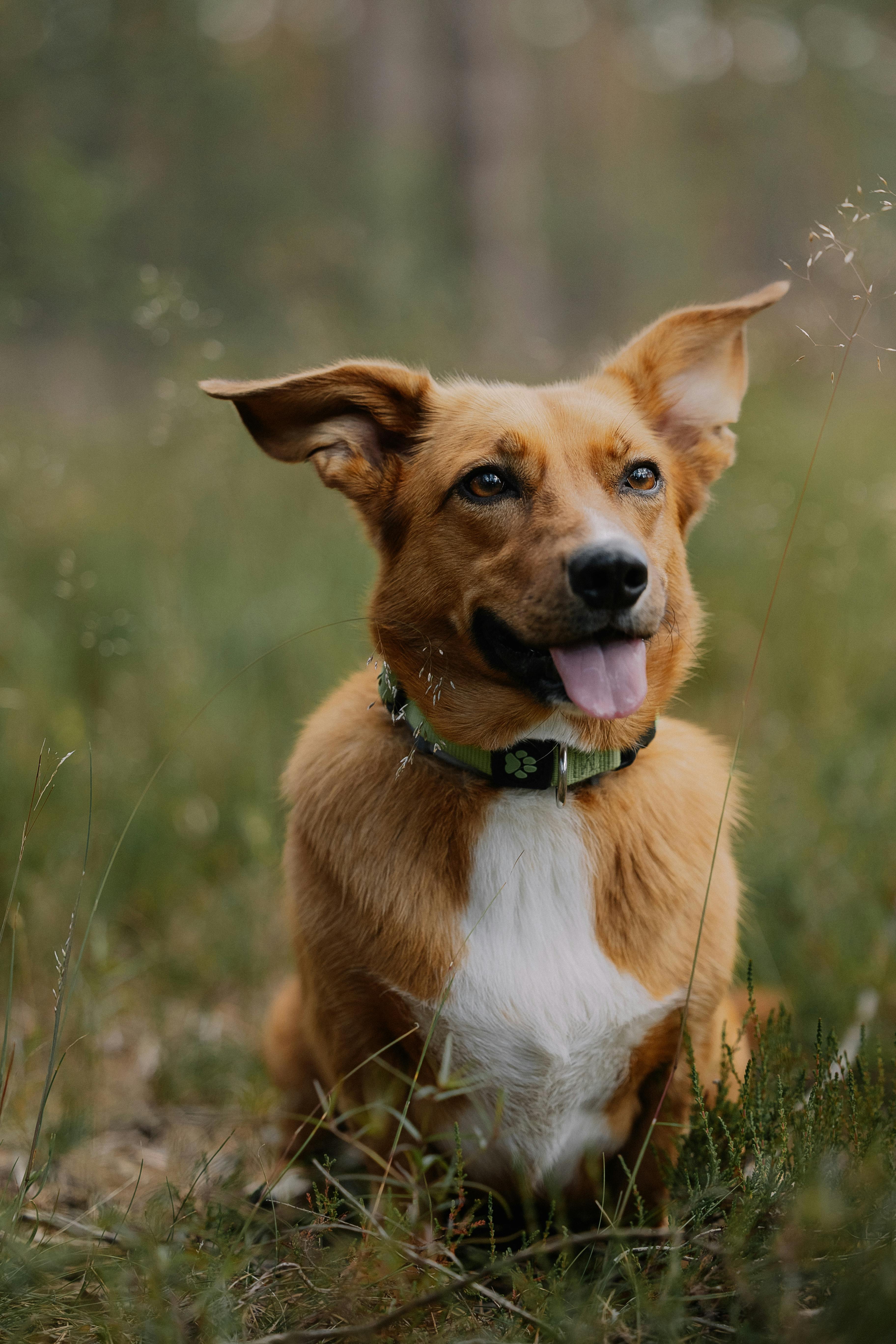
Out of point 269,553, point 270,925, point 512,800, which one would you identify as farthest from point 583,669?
point 269,553

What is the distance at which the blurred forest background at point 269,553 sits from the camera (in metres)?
2.86

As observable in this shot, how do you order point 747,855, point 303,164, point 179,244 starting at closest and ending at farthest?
point 747,855
point 179,244
point 303,164

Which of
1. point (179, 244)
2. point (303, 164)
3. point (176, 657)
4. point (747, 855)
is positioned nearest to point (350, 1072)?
point (747, 855)

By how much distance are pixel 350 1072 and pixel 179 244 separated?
43.8 ft

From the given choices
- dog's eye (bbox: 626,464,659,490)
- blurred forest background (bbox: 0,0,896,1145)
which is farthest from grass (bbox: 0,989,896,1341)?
dog's eye (bbox: 626,464,659,490)

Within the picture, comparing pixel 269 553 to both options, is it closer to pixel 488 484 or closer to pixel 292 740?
pixel 292 740

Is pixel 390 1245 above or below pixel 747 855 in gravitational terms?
below

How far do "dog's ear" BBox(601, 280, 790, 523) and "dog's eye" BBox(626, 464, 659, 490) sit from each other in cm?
23

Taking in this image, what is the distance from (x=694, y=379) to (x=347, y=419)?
2.91 feet

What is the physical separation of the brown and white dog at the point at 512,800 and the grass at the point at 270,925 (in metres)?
0.19

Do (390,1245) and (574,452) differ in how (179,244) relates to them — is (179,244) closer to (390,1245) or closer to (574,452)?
(574,452)

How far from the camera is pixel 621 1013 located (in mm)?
1923

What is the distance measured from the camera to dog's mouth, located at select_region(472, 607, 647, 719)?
1.89 meters

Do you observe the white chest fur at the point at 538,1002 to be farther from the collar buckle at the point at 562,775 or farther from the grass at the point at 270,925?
the grass at the point at 270,925
